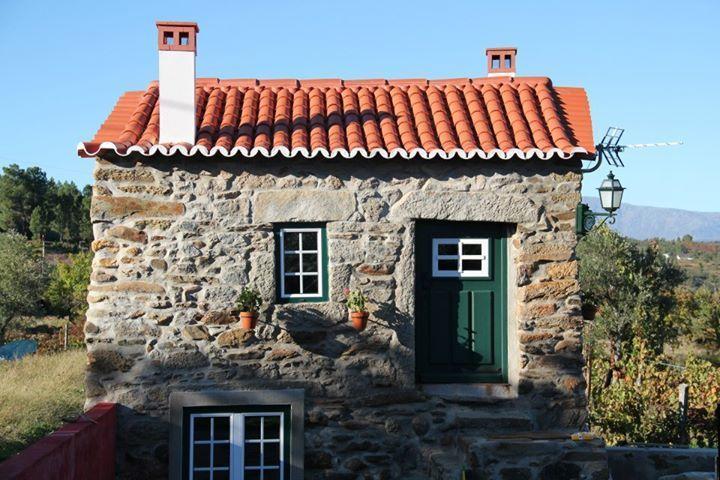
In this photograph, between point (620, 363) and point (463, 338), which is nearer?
point (463, 338)

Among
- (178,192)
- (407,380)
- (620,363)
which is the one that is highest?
(178,192)

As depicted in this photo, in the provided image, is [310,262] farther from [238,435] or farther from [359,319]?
[238,435]

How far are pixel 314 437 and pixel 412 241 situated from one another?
2173mm

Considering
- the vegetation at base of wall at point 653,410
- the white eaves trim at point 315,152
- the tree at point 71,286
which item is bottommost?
the vegetation at base of wall at point 653,410

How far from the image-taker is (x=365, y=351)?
7746 millimetres

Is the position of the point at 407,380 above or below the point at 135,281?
below

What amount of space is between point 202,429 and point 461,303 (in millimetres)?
2890

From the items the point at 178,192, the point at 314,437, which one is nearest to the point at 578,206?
the point at 314,437

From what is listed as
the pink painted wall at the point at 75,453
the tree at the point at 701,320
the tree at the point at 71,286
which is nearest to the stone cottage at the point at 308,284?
the pink painted wall at the point at 75,453

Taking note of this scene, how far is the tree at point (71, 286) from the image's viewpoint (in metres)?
23.2

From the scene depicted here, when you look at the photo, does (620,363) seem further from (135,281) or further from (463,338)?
(135,281)

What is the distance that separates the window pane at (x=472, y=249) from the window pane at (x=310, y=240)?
5.06 feet

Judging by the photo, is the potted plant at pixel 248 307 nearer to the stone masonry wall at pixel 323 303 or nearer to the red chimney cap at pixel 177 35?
the stone masonry wall at pixel 323 303

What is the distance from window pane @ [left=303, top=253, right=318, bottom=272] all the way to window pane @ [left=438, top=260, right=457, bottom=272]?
4.20 feet
